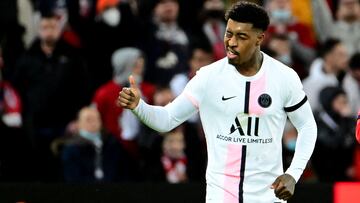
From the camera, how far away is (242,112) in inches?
266

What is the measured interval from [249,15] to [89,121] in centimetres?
358

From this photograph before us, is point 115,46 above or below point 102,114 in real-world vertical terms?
above

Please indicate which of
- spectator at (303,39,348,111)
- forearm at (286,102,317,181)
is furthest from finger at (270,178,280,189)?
spectator at (303,39,348,111)

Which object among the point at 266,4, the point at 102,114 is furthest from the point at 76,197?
the point at 266,4

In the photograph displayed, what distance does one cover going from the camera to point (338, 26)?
12.0 m

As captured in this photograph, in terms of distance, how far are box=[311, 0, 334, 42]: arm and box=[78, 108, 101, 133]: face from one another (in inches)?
122

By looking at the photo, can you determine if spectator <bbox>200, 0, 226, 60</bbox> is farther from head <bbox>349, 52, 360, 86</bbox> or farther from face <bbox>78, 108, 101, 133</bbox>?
face <bbox>78, 108, 101, 133</bbox>

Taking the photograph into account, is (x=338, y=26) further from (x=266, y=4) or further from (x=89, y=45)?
(x=89, y=45)

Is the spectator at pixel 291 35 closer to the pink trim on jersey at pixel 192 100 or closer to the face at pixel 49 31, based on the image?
the face at pixel 49 31

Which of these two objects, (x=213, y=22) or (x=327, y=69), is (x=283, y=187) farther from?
(x=213, y=22)

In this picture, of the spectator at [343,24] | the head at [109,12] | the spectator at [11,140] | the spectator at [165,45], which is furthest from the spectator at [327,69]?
the spectator at [11,140]

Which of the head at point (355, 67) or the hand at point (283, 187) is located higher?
the head at point (355, 67)

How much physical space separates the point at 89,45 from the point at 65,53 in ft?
1.48

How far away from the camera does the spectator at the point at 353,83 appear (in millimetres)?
11102
